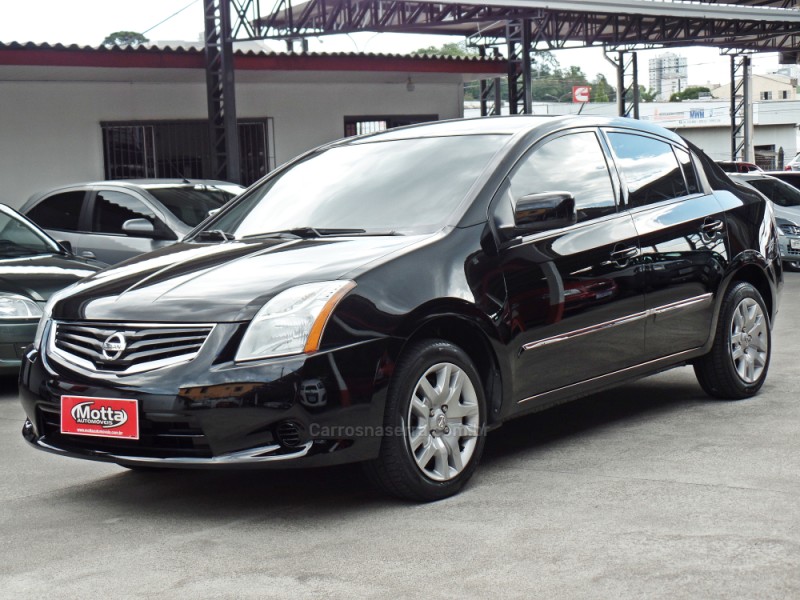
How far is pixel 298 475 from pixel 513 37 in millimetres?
21264

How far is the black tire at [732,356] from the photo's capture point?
683 cm

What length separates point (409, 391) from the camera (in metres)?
4.73

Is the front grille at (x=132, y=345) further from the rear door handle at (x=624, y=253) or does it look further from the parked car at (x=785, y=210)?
the parked car at (x=785, y=210)

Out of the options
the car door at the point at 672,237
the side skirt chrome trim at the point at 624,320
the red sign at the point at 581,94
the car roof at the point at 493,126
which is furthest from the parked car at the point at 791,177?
the car roof at the point at 493,126

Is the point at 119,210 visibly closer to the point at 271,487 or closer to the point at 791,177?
the point at 271,487

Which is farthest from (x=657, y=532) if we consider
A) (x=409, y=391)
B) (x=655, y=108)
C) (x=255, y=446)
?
(x=655, y=108)

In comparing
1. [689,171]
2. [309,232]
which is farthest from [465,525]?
[689,171]

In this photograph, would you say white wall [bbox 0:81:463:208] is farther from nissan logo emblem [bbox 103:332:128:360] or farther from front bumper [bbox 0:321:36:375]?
nissan logo emblem [bbox 103:332:128:360]

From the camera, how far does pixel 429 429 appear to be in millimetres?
4855

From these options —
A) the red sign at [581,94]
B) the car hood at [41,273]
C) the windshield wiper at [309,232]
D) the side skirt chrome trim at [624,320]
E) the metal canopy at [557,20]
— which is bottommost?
the side skirt chrome trim at [624,320]

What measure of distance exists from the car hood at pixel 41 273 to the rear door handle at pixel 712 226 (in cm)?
401

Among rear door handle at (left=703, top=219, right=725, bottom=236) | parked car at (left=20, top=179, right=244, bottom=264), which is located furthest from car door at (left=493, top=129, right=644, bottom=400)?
parked car at (left=20, top=179, right=244, bottom=264)

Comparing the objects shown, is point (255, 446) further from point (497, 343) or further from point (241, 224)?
point (241, 224)

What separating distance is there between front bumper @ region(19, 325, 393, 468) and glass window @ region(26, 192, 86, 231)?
7581mm
